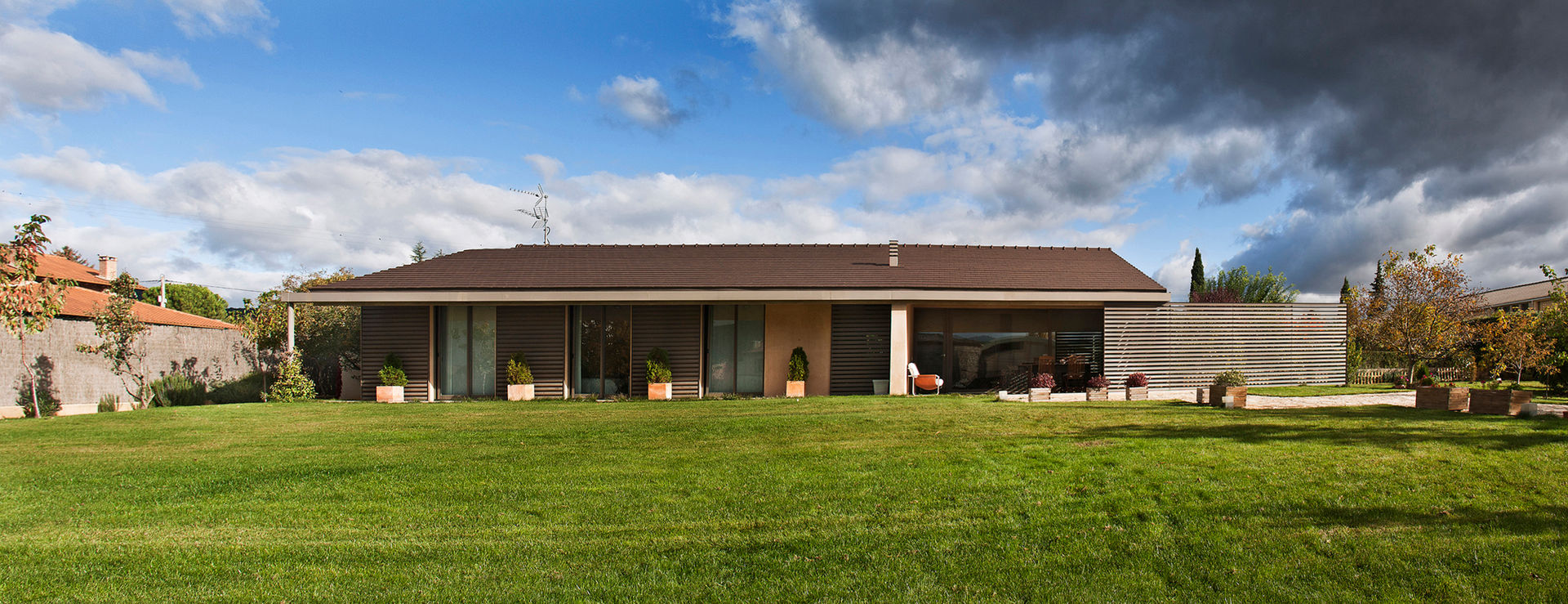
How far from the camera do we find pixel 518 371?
17250 mm

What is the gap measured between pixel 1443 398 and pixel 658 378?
46.3 ft

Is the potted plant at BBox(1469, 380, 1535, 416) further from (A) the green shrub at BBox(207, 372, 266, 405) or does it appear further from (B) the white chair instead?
(A) the green shrub at BBox(207, 372, 266, 405)

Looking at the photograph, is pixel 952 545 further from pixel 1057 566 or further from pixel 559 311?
pixel 559 311

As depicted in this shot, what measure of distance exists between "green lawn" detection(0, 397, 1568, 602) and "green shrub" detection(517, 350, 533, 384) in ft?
24.4

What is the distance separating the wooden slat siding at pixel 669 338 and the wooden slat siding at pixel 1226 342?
390 inches

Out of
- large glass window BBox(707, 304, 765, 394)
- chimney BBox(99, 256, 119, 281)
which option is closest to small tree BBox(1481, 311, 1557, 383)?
large glass window BBox(707, 304, 765, 394)

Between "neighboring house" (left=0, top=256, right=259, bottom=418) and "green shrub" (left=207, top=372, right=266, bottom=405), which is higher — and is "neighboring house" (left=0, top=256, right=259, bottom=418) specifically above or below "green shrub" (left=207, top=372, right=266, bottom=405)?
above

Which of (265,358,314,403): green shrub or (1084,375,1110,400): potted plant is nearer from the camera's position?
(1084,375,1110,400): potted plant

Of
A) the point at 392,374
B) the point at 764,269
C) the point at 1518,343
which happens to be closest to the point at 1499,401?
the point at 1518,343

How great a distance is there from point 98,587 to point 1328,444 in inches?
415

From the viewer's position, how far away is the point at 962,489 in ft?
21.4

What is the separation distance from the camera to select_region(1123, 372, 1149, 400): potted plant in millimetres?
14547

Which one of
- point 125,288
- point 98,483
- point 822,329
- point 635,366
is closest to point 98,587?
point 98,483

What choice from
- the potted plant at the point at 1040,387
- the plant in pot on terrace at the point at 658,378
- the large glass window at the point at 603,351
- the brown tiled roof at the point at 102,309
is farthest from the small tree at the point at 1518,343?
the brown tiled roof at the point at 102,309
